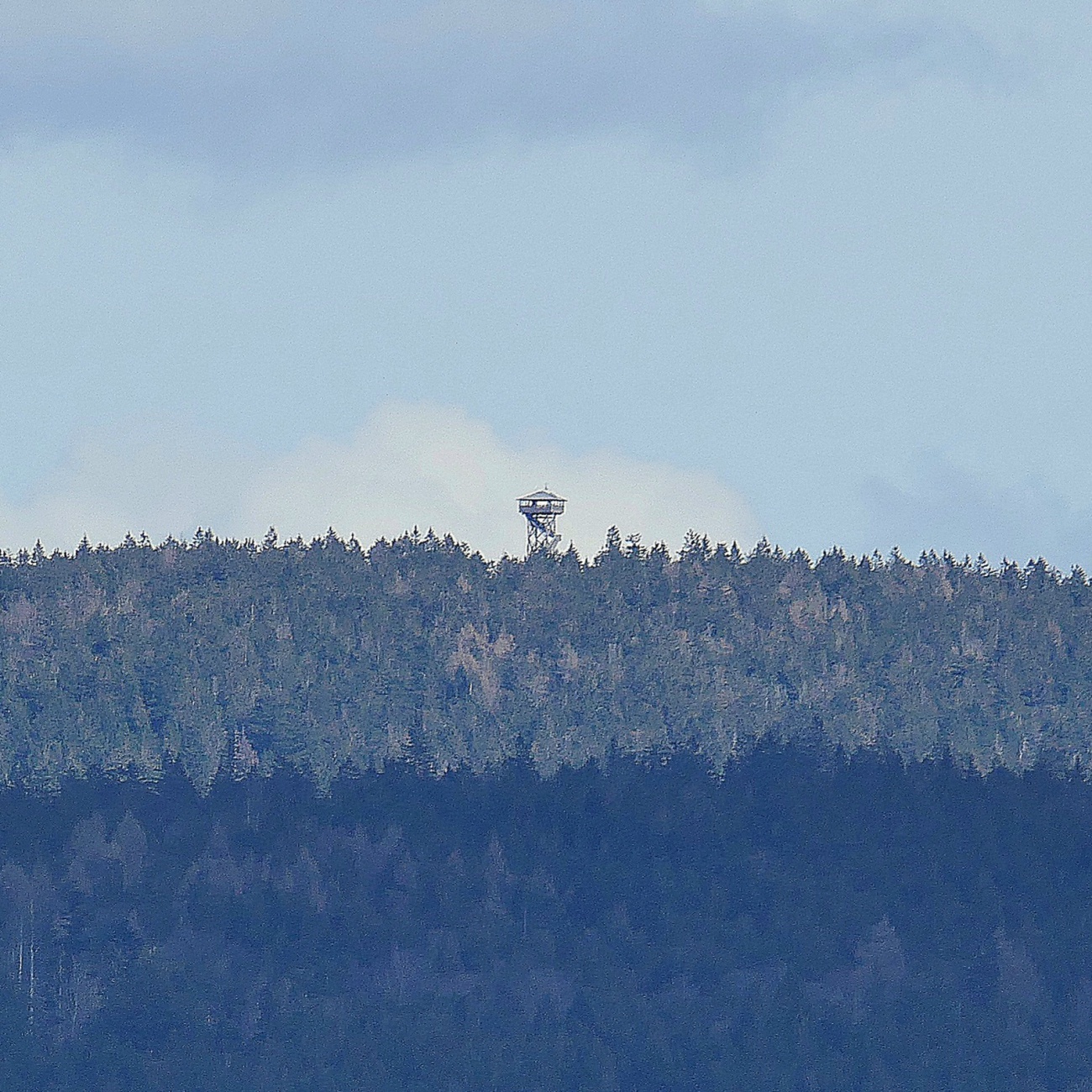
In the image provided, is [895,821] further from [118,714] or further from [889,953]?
[118,714]

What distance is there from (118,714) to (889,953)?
113ft

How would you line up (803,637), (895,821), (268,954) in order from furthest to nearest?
(803,637) < (895,821) < (268,954)

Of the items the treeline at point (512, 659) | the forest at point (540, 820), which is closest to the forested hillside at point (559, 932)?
the forest at point (540, 820)

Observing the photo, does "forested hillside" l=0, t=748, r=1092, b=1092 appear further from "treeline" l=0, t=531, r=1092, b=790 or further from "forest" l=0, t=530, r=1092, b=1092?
→ "treeline" l=0, t=531, r=1092, b=790

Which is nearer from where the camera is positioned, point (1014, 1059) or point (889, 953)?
point (1014, 1059)

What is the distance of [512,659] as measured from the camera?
11350 cm

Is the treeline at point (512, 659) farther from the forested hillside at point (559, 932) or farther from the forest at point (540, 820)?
the forested hillside at point (559, 932)

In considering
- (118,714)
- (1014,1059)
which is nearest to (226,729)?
(118,714)

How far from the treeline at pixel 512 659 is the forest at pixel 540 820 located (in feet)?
0.61

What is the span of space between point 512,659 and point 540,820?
10.7m

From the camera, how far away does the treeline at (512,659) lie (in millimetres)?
106812

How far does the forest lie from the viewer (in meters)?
92.5

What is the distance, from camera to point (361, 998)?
95.8m

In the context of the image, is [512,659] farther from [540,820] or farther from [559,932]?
[559,932]
